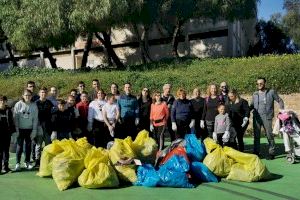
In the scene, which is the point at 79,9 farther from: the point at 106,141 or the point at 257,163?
the point at 257,163

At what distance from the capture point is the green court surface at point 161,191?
7.50 metres

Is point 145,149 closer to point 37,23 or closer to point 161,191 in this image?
point 161,191

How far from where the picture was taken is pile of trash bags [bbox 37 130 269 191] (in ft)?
26.4

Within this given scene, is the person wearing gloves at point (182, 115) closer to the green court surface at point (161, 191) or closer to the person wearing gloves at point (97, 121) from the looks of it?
the person wearing gloves at point (97, 121)

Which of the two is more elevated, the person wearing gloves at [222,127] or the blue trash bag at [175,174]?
the person wearing gloves at [222,127]

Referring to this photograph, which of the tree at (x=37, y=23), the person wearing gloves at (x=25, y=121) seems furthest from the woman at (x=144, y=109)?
the tree at (x=37, y=23)

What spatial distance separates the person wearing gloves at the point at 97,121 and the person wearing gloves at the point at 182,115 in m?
1.47

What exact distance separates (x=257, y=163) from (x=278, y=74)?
9061mm

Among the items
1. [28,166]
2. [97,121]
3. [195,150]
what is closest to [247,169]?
[195,150]

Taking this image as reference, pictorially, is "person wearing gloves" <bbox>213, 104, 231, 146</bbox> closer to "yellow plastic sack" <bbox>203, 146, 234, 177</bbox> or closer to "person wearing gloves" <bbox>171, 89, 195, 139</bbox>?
"person wearing gloves" <bbox>171, 89, 195, 139</bbox>

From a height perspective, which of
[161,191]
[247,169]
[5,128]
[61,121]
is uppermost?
[61,121]

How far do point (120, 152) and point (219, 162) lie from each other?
1672 mm

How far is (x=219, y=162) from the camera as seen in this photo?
8.58 meters

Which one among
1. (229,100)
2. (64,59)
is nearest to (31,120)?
(229,100)
